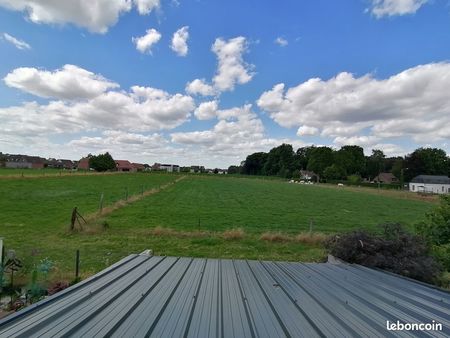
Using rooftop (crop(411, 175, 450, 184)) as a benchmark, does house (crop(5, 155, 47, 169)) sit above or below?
above

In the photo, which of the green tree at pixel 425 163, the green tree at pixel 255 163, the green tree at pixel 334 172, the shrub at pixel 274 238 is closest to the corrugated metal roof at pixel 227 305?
the shrub at pixel 274 238

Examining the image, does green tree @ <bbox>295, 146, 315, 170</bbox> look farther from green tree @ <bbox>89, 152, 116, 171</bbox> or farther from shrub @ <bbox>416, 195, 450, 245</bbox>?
shrub @ <bbox>416, 195, 450, 245</bbox>

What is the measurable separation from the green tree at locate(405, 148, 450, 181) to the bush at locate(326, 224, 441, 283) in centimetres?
10247

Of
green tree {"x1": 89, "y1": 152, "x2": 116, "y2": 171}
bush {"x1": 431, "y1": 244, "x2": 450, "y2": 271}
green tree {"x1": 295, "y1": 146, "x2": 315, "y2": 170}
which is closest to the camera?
bush {"x1": 431, "y1": 244, "x2": 450, "y2": 271}

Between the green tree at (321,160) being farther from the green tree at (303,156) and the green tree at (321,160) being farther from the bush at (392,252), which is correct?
the bush at (392,252)

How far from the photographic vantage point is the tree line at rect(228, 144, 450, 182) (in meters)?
97.4

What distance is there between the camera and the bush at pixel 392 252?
7.05 m

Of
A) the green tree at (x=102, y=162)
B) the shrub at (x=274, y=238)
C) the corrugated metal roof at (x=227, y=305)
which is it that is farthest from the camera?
the green tree at (x=102, y=162)

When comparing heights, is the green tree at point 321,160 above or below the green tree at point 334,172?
above

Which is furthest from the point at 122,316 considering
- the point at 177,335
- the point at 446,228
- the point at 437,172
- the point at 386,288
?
the point at 437,172

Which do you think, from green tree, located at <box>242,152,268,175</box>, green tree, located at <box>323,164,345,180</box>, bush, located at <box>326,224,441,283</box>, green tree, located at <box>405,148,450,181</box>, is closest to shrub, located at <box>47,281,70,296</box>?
bush, located at <box>326,224,441,283</box>

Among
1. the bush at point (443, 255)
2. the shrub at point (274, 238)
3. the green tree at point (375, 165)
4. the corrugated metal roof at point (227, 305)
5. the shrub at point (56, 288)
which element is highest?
the green tree at point (375, 165)

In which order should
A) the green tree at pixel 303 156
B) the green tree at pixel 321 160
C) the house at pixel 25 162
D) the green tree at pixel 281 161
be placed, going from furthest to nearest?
1. the green tree at pixel 303 156
2. the green tree at pixel 281 161
3. the house at pixel 25 162
4. the green tree at pixel 321 160

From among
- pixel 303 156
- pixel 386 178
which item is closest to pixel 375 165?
pixel 386 178
